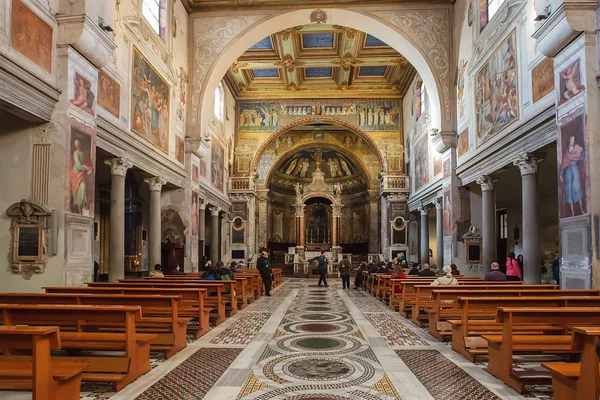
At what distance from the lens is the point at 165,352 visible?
6.25m

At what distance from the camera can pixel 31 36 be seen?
8781 mm

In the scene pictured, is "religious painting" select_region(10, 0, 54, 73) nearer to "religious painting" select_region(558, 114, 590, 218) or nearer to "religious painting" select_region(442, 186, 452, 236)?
"religious painting" select_region(558, 114, 590, 218)

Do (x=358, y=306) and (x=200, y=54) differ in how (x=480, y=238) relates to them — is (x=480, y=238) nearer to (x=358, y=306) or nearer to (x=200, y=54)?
A: (x=358, y=306)

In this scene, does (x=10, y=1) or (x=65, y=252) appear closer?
(x=10, y=1)

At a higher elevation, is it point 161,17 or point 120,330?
point 161,17

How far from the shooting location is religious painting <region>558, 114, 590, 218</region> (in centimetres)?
840

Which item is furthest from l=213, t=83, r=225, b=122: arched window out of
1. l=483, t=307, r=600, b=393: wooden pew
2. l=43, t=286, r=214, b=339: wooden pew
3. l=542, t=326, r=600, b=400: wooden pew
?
l=542, t=326, r=600, b=400: wooden pew

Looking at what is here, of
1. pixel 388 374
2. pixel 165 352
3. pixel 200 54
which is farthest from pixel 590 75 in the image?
→ pixel 200 54

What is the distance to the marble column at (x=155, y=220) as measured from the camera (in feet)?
53.1

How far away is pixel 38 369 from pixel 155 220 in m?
13.5

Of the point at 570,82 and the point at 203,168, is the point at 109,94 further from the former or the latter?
the point at 570,82

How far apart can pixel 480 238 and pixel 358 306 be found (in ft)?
19.2

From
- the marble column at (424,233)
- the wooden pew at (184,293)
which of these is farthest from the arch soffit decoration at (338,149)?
the wooden pew at (184,293)

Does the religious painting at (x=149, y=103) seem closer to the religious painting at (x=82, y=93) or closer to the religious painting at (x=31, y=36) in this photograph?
the religious painting at (x=82, y=93)
